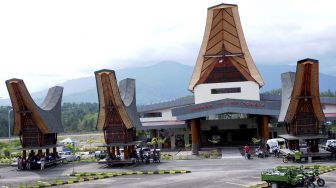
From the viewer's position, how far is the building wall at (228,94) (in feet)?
199

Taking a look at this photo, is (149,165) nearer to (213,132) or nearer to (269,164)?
(269,164)

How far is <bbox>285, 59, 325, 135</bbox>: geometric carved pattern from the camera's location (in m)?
36.9

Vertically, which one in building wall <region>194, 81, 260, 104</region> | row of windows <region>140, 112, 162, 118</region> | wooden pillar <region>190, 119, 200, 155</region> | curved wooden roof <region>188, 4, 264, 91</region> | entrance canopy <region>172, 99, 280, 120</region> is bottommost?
wooden pillar <region>190, 119, 200, 155</region>

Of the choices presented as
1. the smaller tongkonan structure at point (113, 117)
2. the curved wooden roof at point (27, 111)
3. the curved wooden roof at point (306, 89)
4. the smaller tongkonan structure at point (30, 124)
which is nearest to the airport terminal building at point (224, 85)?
the curved wooden roof at point (27, 111)

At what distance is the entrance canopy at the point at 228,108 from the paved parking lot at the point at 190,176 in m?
10.8

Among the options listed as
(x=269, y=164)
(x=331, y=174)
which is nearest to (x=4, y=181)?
(x=269, y=164)

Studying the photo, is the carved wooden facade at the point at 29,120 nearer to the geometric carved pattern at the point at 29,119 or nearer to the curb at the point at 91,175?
the geometric carved pattern at the point at 29,119

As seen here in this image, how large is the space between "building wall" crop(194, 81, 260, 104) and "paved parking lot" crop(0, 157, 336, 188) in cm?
1973

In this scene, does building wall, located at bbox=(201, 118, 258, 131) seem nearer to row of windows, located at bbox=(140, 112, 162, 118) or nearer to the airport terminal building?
the airport terminal building

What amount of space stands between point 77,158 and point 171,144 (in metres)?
18.3

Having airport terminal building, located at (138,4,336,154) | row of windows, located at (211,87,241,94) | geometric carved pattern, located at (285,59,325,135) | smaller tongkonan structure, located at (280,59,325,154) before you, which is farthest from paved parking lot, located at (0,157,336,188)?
airport terminal building, located at (138,4,336,154)

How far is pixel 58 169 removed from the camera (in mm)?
40656

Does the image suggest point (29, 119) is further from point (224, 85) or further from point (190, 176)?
point (224, 85)

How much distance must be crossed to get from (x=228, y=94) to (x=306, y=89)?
2319 centimetres
